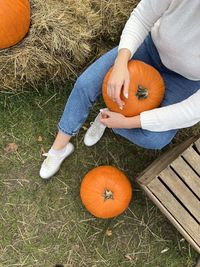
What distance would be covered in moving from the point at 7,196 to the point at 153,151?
940 millimetres

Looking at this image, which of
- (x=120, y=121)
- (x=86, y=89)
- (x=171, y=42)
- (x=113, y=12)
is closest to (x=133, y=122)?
(x=120, y=121)

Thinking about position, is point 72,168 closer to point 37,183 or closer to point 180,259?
point 37,183

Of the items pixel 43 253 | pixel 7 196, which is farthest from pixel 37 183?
pixel 43 253

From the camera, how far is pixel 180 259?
242cm

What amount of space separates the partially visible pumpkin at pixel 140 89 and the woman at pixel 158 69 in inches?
1.4

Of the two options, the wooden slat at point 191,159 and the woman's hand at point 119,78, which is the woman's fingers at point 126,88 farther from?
the wooden slat at point 191,159

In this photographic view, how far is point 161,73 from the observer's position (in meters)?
1.96

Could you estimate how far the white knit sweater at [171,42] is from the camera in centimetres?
164

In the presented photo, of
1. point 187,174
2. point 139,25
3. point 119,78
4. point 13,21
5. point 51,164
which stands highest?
point 139,25

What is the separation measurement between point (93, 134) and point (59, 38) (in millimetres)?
609

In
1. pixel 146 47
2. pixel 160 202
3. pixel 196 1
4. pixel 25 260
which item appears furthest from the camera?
pixel 25 260

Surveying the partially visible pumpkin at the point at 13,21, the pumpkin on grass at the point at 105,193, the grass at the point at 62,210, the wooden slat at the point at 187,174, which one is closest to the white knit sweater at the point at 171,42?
the wooden slat at the point at 187,174

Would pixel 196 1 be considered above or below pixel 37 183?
above

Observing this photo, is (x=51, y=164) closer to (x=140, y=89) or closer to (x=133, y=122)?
(x=133, y=122)
